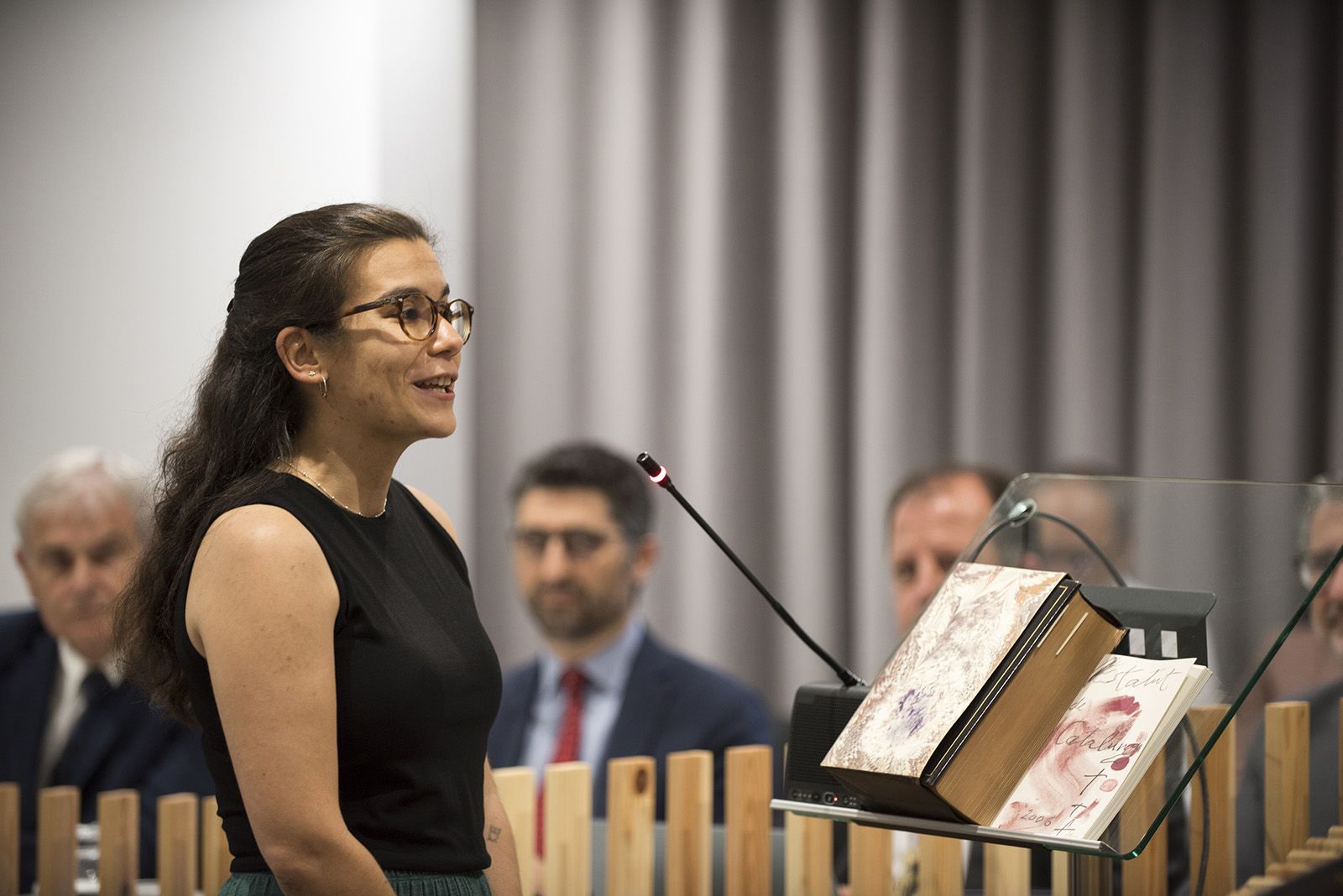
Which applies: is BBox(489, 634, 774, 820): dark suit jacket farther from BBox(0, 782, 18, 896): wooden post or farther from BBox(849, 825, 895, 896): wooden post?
BBox(0, 782, 18, 896): wooden post

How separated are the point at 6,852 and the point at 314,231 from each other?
1.26m

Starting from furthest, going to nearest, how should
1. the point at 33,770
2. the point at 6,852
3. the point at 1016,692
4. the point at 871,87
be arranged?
the point at 871,87 → the point at 33,770 → the point at 6,852 → the point at 1016,692

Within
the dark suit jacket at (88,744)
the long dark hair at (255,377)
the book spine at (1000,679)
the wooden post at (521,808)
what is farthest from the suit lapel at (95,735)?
the book spine at (1000,679)

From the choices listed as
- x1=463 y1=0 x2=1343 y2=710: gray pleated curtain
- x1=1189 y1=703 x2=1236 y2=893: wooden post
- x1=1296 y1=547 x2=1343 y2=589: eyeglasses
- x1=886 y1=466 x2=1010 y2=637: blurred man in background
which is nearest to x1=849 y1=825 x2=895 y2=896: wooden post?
x1=1189 y1=703 x2=1236 y2=893: wooden post

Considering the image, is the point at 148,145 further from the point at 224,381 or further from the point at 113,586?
the point at 224,381

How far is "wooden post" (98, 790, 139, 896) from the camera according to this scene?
2.20 metres

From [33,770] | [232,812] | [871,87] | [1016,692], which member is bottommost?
[33,770]

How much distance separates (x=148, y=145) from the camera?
3.67 m

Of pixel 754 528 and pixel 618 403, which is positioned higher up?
pixel 618 403

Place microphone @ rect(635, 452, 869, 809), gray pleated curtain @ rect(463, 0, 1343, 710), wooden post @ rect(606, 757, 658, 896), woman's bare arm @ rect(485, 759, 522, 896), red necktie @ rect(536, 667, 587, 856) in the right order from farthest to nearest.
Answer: gray pleated curtain @ rect(463, 0, 1343, 710) → red necktie @ rect(536, 667, 587, 856) → wooden post @ rect(606, 757, 658, 896) → woman's bare arm @ rect(485, 759, 522, 896) → microphone @ rect(635, 452, 869, 809)

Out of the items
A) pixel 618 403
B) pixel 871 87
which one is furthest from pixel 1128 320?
pixel 618 403

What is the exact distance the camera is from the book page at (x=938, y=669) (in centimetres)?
143

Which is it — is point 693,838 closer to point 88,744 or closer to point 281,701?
point 281,701

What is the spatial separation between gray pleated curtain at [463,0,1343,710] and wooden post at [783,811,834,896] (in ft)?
7.17
